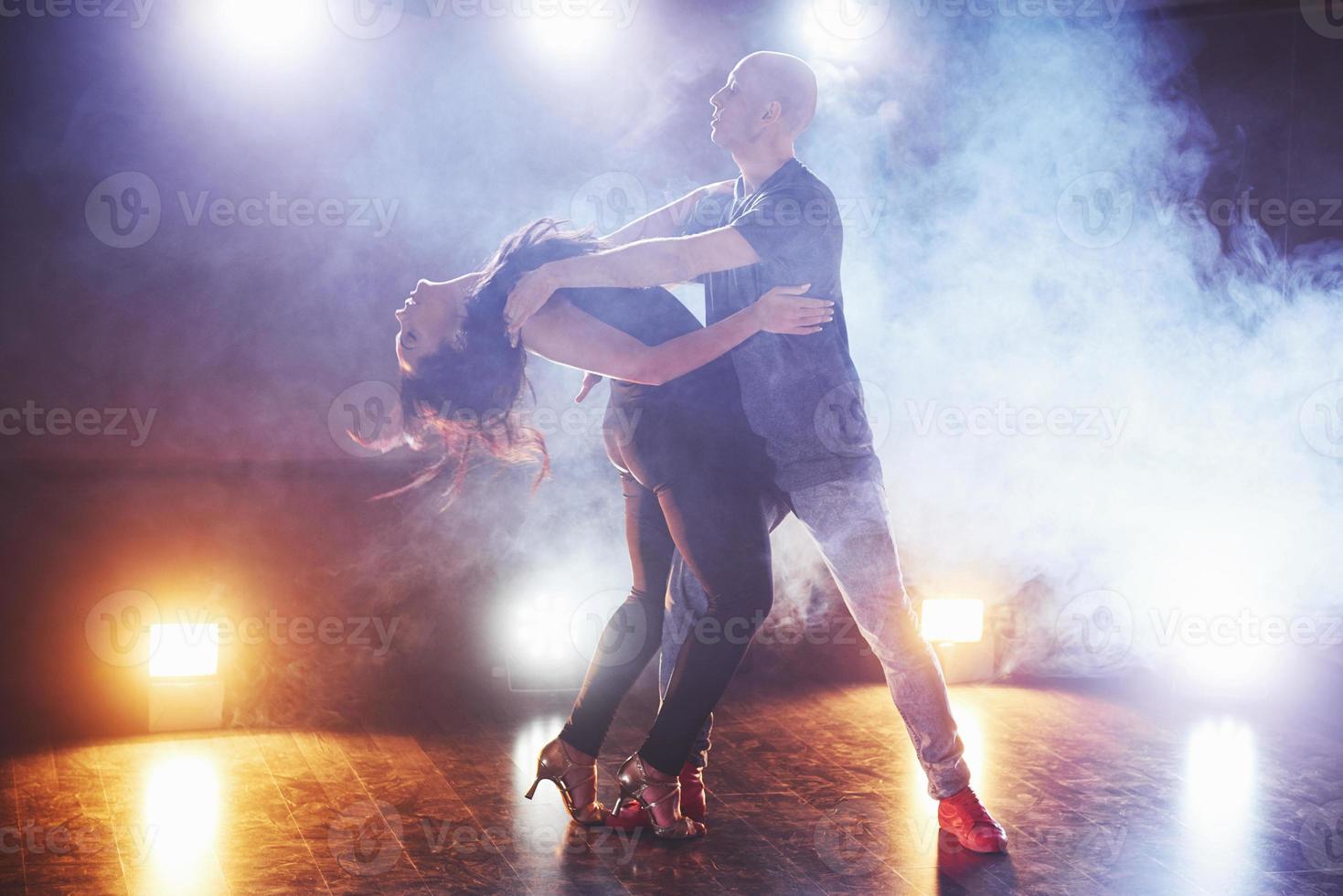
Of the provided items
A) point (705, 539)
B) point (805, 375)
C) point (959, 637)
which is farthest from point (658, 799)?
point (959, 637)

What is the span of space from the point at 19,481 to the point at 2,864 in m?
1.30

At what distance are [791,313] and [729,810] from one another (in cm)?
109

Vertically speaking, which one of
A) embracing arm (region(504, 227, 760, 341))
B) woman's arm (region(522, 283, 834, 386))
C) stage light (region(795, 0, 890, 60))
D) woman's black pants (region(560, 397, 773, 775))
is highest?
stage light (region(795, 0, 890, 60))

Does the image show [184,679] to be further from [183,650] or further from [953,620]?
[953,620]

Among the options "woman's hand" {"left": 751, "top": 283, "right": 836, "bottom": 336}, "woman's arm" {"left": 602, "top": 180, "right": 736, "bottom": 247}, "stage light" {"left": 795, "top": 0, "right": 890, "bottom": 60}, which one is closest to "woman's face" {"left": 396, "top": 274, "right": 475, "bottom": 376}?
"woman's arm" {"left": 602, "top": 180, "right": 736, "bottom": 247}

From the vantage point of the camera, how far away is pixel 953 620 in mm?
4066

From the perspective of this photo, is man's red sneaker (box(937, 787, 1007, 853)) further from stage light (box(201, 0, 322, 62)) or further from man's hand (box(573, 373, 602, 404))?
stage light (box(201, 0, 322, 62))

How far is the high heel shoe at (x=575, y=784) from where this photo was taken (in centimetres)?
260

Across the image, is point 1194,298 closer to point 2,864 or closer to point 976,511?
point 976,511

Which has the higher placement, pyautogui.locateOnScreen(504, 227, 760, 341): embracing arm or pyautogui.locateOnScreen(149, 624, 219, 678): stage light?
pyautogui.locateOnScreen(504, 227, 760, 341): embracing arm

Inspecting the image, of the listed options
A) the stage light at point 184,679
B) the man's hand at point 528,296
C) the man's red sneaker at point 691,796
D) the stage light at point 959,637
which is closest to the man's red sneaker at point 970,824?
the man's red sneaker at point 691,796

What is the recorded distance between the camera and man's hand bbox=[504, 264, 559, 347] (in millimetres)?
2369

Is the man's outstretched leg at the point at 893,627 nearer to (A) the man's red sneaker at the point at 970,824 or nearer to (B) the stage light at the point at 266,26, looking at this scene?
(A) the man's red sneaker at the point at 970,824

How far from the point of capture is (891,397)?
4141 mm
